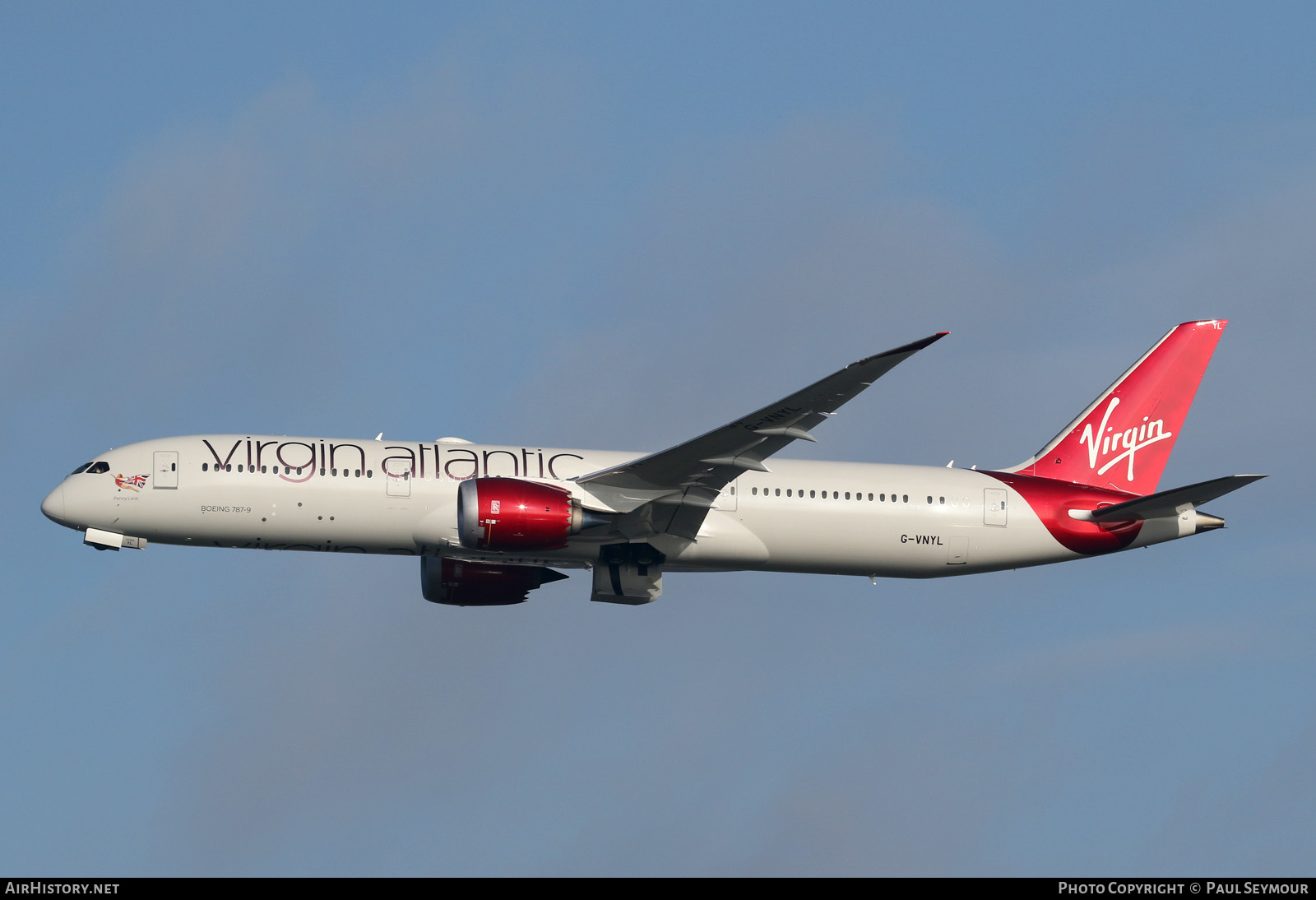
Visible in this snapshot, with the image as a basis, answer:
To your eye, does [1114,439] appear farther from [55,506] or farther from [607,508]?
[55,506]

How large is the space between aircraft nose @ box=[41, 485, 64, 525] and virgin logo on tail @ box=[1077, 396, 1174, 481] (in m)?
30.7

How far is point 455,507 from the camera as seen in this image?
46.7 m

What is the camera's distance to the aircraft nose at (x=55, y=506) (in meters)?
47.0

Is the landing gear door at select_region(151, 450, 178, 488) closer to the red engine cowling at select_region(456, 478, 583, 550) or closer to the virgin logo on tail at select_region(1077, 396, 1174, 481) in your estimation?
the red engine cowling at select_region(456, 478, 583, 550)

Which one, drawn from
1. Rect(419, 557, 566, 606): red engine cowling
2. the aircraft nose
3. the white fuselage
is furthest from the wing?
the aircraft nose

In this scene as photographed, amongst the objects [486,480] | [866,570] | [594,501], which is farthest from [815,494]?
[486,480]

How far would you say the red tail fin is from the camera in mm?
53500

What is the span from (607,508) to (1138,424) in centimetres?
1863
